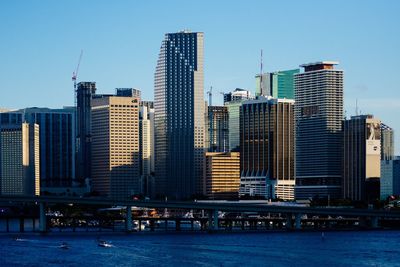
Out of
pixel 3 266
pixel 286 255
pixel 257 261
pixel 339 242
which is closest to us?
pixel 3 266

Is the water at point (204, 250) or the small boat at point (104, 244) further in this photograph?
the small boat at point (104, 244)

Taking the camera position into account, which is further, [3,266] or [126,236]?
[126,236]

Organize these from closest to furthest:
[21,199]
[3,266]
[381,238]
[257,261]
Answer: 1. [3,266]
2. [257,261]
3. [381,238]
4. [21,199]

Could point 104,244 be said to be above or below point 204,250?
below

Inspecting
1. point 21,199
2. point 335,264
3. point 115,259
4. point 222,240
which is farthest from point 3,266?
point 21,199

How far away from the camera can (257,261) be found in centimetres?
12662

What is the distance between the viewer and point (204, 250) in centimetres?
14325

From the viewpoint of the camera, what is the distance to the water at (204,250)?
412 feet

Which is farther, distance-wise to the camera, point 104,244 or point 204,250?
point 104,244

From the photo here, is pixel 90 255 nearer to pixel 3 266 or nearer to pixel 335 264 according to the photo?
pixel 3 266

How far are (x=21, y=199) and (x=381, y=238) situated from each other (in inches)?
2731

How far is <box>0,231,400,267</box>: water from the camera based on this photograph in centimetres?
12562

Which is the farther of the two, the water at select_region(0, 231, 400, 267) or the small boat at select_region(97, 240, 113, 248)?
the small boat at select_region(97, 240, 113, 248)

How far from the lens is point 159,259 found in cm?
12812
